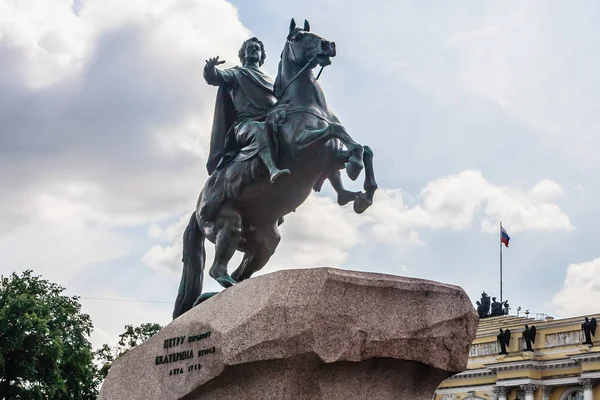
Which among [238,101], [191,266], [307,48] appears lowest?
[191,266]

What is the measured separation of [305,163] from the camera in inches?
303

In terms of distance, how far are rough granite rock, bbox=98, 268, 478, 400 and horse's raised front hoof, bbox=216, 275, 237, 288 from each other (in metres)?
0.97

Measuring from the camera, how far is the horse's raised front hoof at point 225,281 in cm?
815

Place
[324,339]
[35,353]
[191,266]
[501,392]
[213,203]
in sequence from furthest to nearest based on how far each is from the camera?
[501,392]
[35,353]
[191,266]
[213,203]
[324,339]

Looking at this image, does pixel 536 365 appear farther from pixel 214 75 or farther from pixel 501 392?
pixel 214 75

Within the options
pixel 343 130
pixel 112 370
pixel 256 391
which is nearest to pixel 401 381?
pixel 256 391

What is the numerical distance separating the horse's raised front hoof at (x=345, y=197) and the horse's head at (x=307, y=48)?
1.23 meters

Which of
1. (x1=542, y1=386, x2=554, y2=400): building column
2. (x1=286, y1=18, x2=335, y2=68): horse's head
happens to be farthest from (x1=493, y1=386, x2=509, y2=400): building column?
(x1=286, y1=18, x2=335, y2=68): horse's head

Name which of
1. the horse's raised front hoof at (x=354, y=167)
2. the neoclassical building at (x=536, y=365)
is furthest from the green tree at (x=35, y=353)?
the horse's raised front hoof at (x=354, y=167)

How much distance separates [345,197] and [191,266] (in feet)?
6.58

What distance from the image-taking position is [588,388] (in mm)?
45094

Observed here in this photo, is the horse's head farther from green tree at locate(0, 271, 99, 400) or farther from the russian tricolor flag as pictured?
the russian tricolor flag

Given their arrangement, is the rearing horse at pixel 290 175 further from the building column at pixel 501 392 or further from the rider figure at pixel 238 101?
the building column at pixel 501 392

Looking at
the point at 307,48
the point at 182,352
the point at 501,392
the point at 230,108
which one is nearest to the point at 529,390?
the point at 501,392
